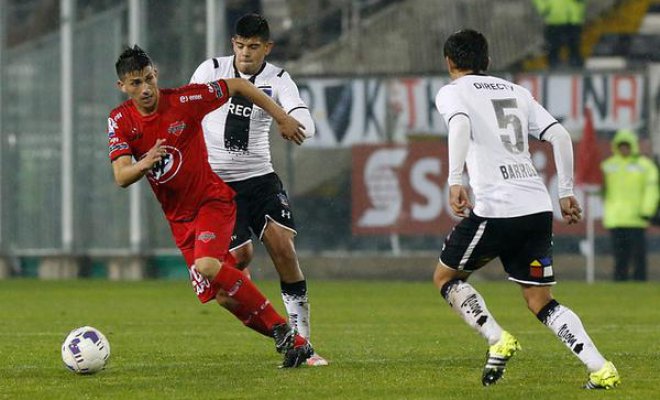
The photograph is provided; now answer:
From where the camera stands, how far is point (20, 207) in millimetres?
25188

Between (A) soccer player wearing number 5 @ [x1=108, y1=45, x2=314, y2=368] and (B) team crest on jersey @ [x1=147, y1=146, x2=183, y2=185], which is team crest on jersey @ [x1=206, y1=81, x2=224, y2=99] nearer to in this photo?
(A) soccer player wearing number 5 @ [x1=108, y1=45, x2=314, y2=368]

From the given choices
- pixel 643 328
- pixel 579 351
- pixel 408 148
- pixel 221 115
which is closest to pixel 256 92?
pixel 221 115

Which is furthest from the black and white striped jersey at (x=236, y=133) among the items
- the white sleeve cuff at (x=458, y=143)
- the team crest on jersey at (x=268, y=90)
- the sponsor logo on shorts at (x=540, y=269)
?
the sponsor logo on shorts at (x=540, y=269)

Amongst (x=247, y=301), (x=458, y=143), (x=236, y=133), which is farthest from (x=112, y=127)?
(x=458, y=143)

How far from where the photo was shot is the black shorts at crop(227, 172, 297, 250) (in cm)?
1055

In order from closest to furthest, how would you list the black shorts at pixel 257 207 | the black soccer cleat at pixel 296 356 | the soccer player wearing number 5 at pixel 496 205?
the soccer player wearing number 5 at pixel 496 205 < the black soccer cleat at pixel 296 356 < the black shorts at pixel 257 207

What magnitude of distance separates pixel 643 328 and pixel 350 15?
40.8ft

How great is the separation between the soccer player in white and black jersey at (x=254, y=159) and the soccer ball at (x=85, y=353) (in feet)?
4.72

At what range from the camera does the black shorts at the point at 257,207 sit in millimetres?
10547

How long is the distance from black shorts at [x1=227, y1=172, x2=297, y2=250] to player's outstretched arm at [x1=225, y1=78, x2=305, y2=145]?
108 cm

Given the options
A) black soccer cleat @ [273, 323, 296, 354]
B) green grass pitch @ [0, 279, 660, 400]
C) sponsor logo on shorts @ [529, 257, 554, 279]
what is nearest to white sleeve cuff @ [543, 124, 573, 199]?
sponsor logo on shorts @ [529, 257, 554, 279]

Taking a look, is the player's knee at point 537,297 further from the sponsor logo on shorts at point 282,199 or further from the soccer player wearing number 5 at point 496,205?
the sponsor logo on shorts at point 282,199

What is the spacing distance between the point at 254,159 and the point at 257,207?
0.33m

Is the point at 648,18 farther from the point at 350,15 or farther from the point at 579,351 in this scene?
the point at 579,351
